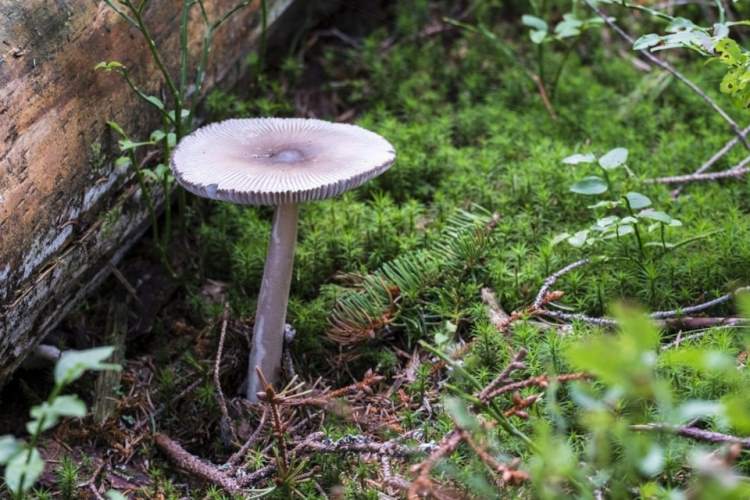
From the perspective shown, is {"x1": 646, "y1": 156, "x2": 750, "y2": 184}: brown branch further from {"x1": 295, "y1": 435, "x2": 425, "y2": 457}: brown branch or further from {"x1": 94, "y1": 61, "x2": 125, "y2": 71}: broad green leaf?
{"x1": 94, "y1": 61, "x2": 125, "y2": 71}: broad green leaf

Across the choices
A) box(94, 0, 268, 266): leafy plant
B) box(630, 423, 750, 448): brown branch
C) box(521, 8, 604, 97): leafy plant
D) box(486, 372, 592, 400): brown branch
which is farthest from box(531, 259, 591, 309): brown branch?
box(94, 0, 268, 266): leafy plant

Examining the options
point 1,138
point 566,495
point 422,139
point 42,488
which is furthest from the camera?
point 422,139

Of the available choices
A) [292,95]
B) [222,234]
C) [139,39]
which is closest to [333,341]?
[222,234]

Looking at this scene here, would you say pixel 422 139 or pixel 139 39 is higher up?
pixel 139 39

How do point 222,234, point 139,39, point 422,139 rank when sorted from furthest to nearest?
point 422,139
point 222,234
point 139,39

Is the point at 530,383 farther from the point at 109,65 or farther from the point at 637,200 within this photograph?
the point at 109,65

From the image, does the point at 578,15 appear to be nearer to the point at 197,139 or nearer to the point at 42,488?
the point at 197,139

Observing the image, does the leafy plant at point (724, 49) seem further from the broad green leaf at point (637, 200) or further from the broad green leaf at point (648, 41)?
the broad green leaf at point (637, 200)

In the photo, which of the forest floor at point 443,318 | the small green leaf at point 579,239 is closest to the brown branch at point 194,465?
the forest floor at point 443,318
